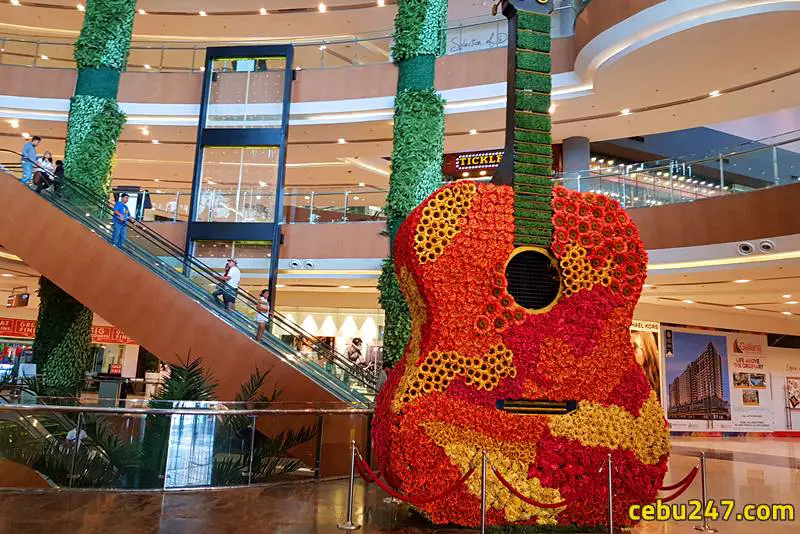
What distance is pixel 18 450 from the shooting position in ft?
19.5

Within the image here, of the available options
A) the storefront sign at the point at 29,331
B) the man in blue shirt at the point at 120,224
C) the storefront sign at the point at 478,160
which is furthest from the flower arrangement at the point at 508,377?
the storefront sign at the point at 29,331

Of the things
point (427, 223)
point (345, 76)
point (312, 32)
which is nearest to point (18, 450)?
point (427, 223)

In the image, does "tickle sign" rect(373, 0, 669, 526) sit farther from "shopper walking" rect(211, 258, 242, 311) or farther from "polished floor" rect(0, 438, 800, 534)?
"shopper walking" rect(211, 258, 242, 311)

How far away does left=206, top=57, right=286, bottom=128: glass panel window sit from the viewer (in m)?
15.6

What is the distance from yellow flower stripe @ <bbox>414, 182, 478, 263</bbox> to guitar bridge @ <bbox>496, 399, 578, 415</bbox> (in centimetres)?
126

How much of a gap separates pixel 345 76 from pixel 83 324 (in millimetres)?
8297

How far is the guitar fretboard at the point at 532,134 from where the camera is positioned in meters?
5.05

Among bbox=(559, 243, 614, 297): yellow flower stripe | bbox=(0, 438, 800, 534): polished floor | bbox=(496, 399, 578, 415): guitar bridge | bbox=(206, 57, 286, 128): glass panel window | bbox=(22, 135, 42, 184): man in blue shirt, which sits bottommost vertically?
bbox=(0, 438, 800, 534): polished floor

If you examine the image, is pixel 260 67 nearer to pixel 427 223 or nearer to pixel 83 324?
pixel 83 324

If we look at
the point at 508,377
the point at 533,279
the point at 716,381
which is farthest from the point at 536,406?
the point at 716,381

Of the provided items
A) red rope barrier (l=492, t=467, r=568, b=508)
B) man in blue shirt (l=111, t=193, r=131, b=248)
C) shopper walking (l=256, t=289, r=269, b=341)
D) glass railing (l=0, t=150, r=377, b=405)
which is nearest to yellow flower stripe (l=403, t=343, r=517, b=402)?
red rope barrier (l=492, t=467, r=568, b=508)

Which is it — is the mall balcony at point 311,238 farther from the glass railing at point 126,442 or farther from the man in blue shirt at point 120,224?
the man in blue shirt at point 120,224

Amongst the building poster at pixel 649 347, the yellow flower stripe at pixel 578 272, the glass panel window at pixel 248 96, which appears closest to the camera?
the yellow flower stripe at pixel 578 272

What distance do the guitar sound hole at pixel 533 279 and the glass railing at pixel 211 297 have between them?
160 inches
